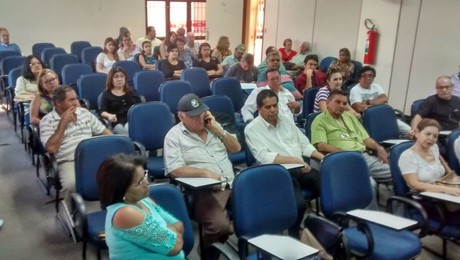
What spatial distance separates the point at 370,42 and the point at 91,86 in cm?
486

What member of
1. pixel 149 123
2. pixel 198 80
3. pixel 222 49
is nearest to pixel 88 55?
pixel 222 49

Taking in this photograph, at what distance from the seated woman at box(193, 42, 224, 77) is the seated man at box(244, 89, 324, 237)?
3.54m

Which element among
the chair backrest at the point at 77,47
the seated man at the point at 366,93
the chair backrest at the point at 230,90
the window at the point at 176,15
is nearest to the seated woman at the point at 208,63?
the chair backrest at the point at 230,90

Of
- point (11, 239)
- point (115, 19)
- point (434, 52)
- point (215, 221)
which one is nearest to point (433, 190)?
point (215, 221)

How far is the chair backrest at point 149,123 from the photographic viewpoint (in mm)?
3775

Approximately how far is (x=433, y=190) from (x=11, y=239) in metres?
3.22

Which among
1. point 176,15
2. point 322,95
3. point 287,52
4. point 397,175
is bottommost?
point 397,175

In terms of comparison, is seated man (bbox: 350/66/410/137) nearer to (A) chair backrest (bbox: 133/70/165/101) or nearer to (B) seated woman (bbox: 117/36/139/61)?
(A) chair backrest (bbox: 133/70/165/101)

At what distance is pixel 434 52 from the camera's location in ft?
21.6

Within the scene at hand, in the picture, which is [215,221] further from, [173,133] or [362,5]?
[362,5]

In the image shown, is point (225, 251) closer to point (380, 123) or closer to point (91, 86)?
point (380, 123)

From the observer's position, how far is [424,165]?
10.3 ft

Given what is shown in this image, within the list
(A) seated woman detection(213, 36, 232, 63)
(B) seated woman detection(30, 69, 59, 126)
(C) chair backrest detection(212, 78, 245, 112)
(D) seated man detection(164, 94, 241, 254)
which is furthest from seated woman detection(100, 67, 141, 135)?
(A) seated woman detection(213, 36, 232, 63)

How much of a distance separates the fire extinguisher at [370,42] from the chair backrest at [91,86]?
4675mm
